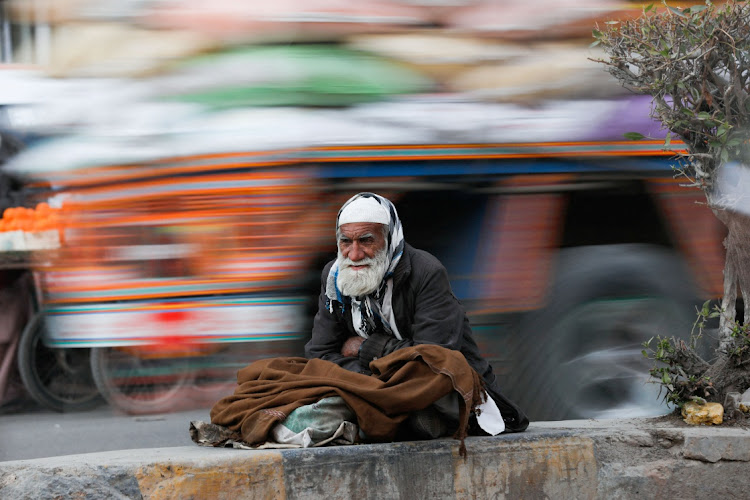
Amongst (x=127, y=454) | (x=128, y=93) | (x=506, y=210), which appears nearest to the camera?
(x=127, y=454)

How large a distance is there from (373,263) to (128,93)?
1604 millimetres

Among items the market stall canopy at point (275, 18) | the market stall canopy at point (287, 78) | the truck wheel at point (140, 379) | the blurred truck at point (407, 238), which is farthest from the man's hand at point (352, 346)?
the market stall canopy at point (275, 18)

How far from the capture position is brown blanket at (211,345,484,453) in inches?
122

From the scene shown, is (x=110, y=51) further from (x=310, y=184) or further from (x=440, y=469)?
(x=440, y=469)

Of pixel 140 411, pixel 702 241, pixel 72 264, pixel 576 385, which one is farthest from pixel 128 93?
pixel 702 241

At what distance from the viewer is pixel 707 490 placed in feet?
11.1

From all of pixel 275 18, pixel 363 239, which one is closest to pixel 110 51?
pixel 275 18

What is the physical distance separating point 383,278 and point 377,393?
50cm

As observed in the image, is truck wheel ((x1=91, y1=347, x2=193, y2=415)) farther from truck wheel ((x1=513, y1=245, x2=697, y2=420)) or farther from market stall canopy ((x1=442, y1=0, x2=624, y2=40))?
market stall canopy ((x1=442, y1=0, x2=624, y2=40))

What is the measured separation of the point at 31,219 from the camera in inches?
171

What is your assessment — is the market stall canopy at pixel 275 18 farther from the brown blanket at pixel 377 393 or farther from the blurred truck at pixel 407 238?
the brown blanket at pixel 377 393

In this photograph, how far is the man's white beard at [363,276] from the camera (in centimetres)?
334

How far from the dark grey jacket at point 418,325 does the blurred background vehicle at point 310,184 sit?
823 millimetres

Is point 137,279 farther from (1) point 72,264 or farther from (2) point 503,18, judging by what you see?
(2) point 503,18
